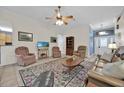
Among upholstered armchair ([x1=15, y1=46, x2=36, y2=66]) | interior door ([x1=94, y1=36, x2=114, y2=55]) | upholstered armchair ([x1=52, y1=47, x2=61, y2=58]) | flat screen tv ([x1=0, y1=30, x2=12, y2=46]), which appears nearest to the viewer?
interior door ([x1=94, y1=36, x2=114, y2=55])

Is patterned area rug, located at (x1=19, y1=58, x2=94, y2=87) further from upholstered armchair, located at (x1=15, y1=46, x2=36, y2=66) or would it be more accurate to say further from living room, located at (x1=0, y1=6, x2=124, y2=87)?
upholstered armchair, located at (x1=15, y1=46, x2=36, y2=66)

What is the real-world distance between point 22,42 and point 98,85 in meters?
4.78

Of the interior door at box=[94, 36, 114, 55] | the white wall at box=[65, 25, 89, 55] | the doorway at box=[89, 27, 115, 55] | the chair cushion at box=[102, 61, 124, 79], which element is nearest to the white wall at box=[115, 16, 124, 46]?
the doorway at box=[89, 27, 115, 55]

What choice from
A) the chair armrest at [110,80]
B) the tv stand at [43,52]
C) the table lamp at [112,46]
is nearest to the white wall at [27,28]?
the tv stand at [43,52]

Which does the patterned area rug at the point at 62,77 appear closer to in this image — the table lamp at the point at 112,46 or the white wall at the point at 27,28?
the table lamp at the point at 112,46

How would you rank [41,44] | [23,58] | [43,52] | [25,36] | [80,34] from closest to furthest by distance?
[23,58] → [80,34] → [25,36] → [41,44] → [43,52]

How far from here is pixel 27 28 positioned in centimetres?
548

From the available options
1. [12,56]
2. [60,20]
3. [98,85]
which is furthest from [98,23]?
[12,56]

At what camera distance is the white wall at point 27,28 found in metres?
4.54

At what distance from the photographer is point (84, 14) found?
4.15 metres

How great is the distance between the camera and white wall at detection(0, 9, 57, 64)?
4.54m

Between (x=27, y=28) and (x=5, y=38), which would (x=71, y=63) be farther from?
(x=27, y=28)

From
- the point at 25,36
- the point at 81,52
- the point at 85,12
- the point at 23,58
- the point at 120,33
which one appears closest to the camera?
the point at 120,33

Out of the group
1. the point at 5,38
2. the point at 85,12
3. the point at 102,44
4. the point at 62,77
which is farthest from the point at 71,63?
the point at 5,38
